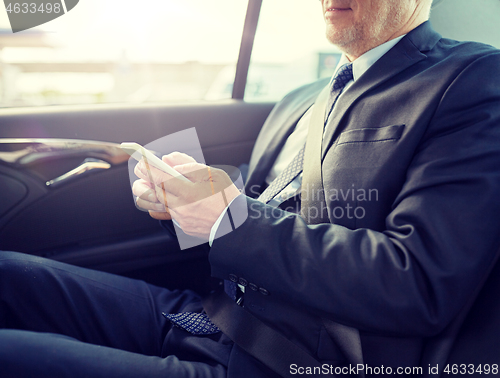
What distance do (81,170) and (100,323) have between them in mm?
653

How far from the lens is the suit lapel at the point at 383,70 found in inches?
34.7

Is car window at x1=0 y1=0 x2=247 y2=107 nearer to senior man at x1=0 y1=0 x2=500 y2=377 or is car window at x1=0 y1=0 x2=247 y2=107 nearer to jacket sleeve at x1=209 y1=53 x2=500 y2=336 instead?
senior man at x1=0 y1=0 x2=500 y2=377

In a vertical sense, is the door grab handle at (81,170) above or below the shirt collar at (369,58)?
below

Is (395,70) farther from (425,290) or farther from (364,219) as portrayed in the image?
(425,290)

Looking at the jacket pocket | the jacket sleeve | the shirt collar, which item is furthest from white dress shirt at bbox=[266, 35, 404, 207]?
the jacket sleeve

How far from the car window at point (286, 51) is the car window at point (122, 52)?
4.9 inches

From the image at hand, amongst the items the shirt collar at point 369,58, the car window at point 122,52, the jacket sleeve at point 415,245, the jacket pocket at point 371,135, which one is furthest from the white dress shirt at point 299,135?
the car window at point 122,52

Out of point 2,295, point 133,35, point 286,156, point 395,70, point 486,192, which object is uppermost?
point 133,35

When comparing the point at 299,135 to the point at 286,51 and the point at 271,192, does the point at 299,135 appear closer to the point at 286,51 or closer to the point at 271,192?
the point at 271,192

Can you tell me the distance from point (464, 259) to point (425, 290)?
86mm

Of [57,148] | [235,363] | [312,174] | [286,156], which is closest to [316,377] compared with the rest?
[235,363]

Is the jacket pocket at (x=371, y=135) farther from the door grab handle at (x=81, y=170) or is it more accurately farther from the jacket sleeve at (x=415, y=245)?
the door grab handle at (x=81, y=170)

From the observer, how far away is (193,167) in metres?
0.81

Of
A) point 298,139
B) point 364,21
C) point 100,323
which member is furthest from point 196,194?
point 364,21
